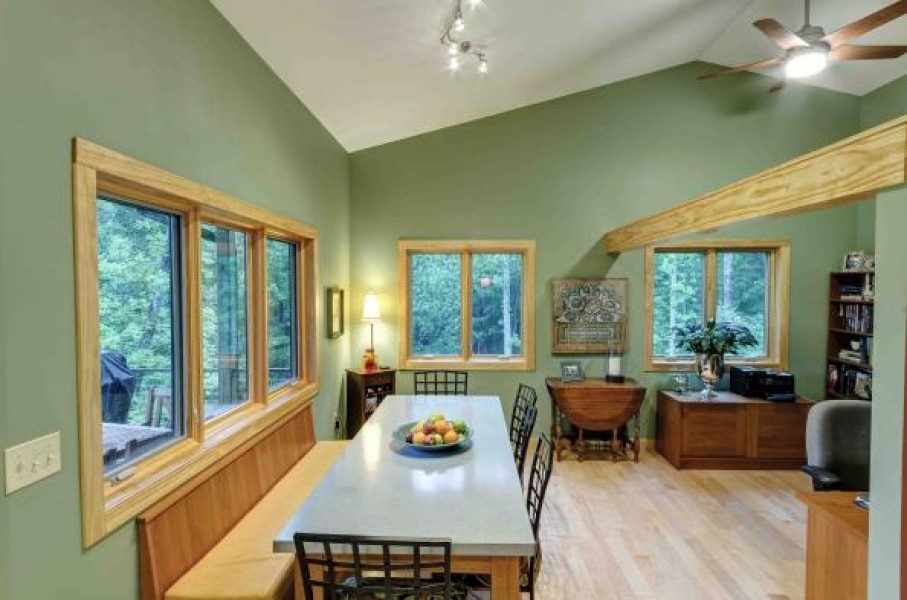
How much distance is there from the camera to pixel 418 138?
16.3 feet

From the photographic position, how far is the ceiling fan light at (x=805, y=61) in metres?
2.98

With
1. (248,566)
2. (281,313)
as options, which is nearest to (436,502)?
(248,566)

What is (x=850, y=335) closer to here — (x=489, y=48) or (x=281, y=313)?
(x=489, y=48)

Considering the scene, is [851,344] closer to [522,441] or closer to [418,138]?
[522,441]

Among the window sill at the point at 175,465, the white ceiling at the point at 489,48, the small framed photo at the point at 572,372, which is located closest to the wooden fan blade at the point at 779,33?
the white ceiling at the point at 489,48

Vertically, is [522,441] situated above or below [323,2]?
below

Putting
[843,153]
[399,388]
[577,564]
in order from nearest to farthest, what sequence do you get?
1. [843,153]
2. [577,564]
3. [399,388]

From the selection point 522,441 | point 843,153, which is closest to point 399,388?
point 522,441

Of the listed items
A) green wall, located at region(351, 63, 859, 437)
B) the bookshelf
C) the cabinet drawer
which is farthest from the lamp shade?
the bookshelf

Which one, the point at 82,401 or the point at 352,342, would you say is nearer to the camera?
the point at 82,401

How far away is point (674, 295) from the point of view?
500 centimetres

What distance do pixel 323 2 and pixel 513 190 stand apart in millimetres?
2827

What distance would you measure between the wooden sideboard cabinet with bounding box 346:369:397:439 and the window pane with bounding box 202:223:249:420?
1.66 meters

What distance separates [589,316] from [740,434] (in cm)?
172
